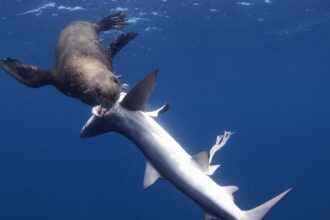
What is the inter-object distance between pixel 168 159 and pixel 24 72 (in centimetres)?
266

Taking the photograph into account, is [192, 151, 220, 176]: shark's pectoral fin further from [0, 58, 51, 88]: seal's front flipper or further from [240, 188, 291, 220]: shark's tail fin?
[0, 58, 51, 88]: seal's front flipper

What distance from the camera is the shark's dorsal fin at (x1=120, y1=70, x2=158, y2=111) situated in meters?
4.37

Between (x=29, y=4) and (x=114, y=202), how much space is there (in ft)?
87.2

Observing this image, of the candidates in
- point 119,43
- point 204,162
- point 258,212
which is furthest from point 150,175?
point 119,43

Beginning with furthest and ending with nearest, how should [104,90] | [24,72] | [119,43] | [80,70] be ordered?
1. [119,43]
2. [24,72]
3. [80,70]
4. [104,90]

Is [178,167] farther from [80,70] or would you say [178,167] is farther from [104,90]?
[80,70]

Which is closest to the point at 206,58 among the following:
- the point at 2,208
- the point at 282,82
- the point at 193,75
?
the point at 193,75

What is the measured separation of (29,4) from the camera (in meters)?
21.4

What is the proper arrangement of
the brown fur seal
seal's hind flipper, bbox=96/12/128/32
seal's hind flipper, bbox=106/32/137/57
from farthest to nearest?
seal's hind flipper, bbox=96/12/128/32, seal's hind flipper, bbox=106/32/137/57, the brown fur seal

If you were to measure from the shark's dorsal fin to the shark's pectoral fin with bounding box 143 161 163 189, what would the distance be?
65 cm

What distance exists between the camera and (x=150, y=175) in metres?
4.42

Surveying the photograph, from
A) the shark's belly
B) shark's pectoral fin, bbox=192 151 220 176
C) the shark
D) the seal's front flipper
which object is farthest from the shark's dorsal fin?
the seal's front flipper

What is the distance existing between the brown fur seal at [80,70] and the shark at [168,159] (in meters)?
0.23

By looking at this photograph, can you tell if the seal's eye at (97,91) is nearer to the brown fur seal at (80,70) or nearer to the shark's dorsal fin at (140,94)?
the brown fur seal at (80,70)
